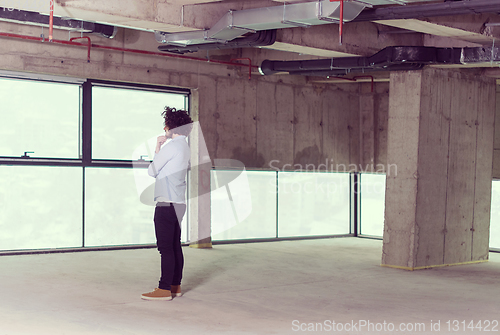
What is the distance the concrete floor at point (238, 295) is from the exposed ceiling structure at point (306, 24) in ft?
7.82

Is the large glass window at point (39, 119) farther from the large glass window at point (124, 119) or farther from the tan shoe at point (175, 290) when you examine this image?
the tan shoe at point (175, 290)

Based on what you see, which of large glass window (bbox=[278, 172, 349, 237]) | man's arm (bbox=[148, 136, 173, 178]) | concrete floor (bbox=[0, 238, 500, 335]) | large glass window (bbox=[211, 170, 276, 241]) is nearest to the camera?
concrete floor (bbox=[0, 238, 500, 335])

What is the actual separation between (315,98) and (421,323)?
21.5 ft

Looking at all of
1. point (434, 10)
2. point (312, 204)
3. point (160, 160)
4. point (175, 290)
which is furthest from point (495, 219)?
point (160, 160)

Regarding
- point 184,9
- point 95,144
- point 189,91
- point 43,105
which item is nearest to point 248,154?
point 189,91

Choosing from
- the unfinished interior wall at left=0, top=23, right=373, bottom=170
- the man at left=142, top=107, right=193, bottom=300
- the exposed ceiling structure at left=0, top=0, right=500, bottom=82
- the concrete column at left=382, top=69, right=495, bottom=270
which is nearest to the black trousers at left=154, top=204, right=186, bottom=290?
the man at left=142, top=107, right=193, bottom=300

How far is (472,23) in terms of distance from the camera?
245 inches

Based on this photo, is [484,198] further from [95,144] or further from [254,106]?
[95,144]

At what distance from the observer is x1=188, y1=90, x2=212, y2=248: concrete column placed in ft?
29.0

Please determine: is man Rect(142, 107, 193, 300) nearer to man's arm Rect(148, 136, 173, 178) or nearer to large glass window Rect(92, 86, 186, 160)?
man's arm Rect(148, 136, 173, 178)

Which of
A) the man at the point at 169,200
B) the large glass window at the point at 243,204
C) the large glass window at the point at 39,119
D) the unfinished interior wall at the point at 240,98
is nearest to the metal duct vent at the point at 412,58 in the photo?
the unfinished interior wall at the point at 240,98

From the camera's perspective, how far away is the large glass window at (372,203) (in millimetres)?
10824

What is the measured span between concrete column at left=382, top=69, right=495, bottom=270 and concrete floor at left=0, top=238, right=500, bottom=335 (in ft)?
1.19

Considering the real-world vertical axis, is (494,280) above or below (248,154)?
below
